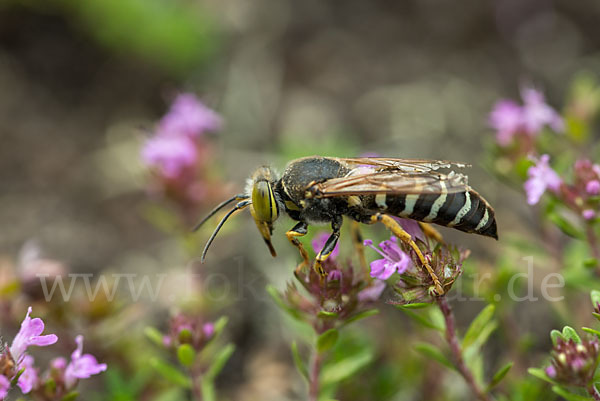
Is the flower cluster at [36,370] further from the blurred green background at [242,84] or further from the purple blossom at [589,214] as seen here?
the purple blossom at [589,214]

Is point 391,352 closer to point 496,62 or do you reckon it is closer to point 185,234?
point 185,234

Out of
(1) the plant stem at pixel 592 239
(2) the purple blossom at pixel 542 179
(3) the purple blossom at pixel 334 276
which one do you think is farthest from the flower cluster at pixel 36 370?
(1) the plant stem at pixel 592 239

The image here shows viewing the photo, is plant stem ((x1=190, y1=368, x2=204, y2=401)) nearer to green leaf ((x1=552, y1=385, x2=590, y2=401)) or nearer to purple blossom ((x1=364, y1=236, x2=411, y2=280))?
purple blossom ((x1=364, y1=236, x2=411, y2=280))

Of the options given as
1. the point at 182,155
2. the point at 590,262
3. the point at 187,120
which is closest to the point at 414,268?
the point at 590,262

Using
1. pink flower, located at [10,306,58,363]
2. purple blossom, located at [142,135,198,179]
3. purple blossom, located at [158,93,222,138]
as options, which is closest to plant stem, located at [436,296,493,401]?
pink flower, located at [10,306,58,363]

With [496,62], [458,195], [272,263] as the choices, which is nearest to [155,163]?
[272,263]

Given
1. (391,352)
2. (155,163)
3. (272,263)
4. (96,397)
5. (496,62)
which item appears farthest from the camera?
(496,62)

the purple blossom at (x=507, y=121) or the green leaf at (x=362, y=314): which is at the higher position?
the purple blossom at (x=507, y=121)
